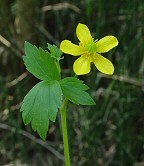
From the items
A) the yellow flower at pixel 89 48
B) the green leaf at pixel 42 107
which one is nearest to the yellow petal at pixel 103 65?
the yellow flower at pixel 89 48

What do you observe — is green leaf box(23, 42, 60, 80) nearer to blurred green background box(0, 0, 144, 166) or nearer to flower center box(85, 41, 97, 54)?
flower center box(85, 41, 97, 54)

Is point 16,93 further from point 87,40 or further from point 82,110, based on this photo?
point 87,40

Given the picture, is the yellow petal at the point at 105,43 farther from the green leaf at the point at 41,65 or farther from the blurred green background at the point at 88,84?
the blurred green background at the point at 88,84

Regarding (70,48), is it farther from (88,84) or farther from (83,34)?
(88,84)

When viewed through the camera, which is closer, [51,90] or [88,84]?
[51,90]

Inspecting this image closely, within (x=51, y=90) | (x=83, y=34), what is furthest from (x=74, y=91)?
(x=83, y=34)

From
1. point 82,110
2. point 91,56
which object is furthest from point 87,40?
point 82,110

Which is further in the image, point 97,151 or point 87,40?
point 97,151
